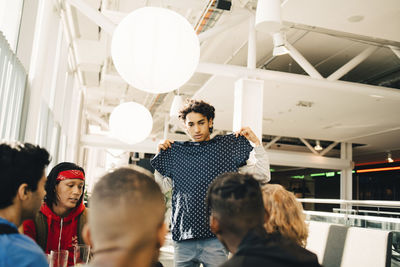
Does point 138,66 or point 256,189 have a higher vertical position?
point 138,66

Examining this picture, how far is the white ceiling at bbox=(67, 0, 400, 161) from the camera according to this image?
4293 millimetres

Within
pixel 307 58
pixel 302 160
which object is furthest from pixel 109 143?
pixel 307 58

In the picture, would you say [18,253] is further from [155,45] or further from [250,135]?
[250,135]

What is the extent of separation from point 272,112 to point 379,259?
7274 mm

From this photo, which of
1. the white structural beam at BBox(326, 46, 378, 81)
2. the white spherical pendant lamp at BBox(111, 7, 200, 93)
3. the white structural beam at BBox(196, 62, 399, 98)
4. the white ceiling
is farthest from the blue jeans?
the white structural beam at BBox(326, 46, 378, 81)

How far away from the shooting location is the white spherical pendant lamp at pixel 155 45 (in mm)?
1918

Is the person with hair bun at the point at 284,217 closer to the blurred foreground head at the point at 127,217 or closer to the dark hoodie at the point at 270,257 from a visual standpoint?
the dark hoodie at the point at 270,257

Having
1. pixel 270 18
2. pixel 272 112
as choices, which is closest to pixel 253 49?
pixel 270 18

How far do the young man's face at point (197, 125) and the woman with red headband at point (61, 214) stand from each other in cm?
76

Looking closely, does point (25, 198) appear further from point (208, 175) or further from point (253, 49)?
point (253, 49)

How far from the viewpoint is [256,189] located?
1188 millimetres

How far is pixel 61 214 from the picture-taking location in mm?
2100

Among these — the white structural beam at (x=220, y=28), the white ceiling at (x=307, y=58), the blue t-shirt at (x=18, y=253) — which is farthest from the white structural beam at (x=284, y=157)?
the blue t-shirt at (x=18, y=253)

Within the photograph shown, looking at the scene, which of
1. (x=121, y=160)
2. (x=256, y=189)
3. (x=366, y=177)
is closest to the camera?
(x=256, y=189)
